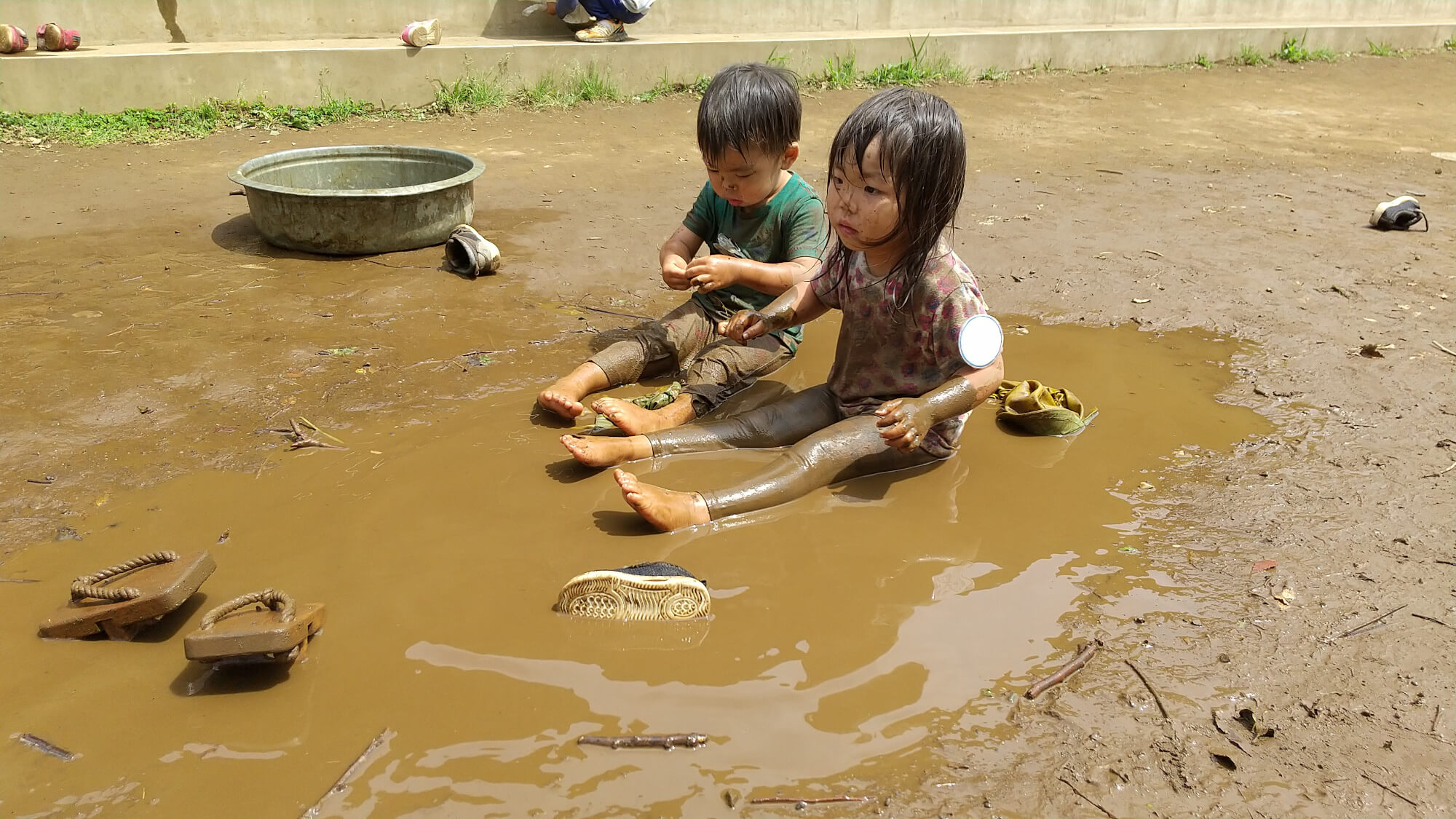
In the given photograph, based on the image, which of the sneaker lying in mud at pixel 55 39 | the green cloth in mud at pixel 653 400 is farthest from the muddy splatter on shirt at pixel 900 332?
the sneaker lying in mud at pixel 55 39

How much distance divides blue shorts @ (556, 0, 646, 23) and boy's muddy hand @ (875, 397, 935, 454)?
6731 millimetres

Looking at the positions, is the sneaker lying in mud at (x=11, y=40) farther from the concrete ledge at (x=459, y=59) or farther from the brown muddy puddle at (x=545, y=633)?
the brown muddy puddle at (x=545, y=633)

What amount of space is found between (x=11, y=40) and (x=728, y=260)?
6369 millimetres

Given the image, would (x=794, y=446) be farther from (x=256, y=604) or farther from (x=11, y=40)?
(x=11, y=40)

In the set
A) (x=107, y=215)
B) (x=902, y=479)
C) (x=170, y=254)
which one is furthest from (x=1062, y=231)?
(x=107, y=215)

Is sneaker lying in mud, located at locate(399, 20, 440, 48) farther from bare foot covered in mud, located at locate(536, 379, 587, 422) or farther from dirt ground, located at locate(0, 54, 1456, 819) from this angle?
bare foot covered in mud, located at locate(536, 379, 587, 422)

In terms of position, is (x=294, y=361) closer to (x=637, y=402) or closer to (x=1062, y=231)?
(x=637, y=402)

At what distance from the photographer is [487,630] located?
2.35 meters

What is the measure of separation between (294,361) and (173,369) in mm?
404

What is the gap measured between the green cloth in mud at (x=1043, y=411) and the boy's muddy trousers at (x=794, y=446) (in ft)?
1.33

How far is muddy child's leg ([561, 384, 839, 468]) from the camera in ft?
10.3

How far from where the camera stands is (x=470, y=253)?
469 cm

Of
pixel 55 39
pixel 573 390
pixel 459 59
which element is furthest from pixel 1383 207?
pixel 55 39

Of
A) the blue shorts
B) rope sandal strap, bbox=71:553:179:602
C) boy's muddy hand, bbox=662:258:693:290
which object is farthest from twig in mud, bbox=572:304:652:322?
the blue shorts
